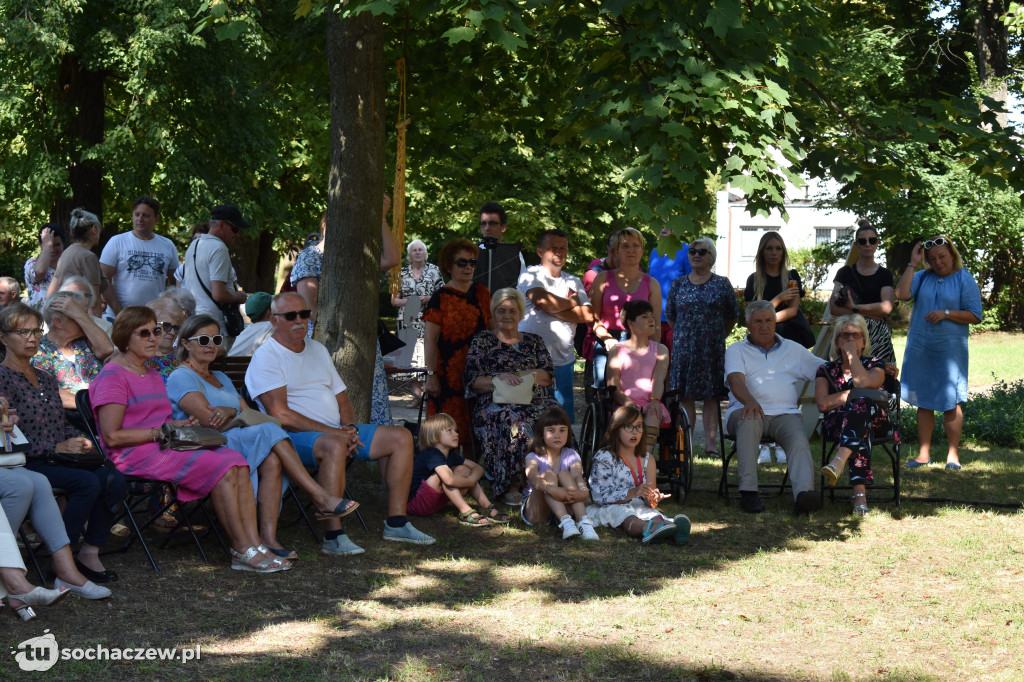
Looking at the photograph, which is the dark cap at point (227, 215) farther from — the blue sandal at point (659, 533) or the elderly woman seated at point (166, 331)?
the blue sandal at point (659, 533)

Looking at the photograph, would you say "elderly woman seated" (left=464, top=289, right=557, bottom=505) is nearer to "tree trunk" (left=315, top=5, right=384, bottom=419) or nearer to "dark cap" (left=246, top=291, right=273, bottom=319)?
"tree trunk" (left=315, top=5, right=384, bottom=419)

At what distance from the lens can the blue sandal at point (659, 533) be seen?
6699 mm

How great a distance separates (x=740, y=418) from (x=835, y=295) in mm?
2295

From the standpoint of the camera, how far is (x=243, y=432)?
636cm

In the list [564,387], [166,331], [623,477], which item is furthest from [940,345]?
[166,331]

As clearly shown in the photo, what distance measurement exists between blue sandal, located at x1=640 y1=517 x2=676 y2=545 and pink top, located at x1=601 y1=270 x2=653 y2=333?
2455 mm

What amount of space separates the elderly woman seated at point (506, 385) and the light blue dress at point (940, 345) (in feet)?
11.6

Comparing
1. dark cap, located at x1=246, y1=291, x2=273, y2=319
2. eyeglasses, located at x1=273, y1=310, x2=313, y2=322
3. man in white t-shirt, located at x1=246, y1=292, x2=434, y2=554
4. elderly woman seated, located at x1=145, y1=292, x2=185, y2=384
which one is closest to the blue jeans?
man in white t-shirt, located at x1=246, y1=292, x2=434, y2=554

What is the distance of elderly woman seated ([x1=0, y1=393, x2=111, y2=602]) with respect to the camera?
5.06m

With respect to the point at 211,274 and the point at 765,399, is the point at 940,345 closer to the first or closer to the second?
the point at 765,399

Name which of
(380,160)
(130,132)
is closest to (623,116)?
(380,160)

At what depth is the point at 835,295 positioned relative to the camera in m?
Answer: 9.70

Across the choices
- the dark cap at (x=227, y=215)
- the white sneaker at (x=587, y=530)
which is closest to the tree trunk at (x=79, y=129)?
the dark cap at (x=227, y=215)

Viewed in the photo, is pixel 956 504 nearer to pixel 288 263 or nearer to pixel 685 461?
pixel 685 461
